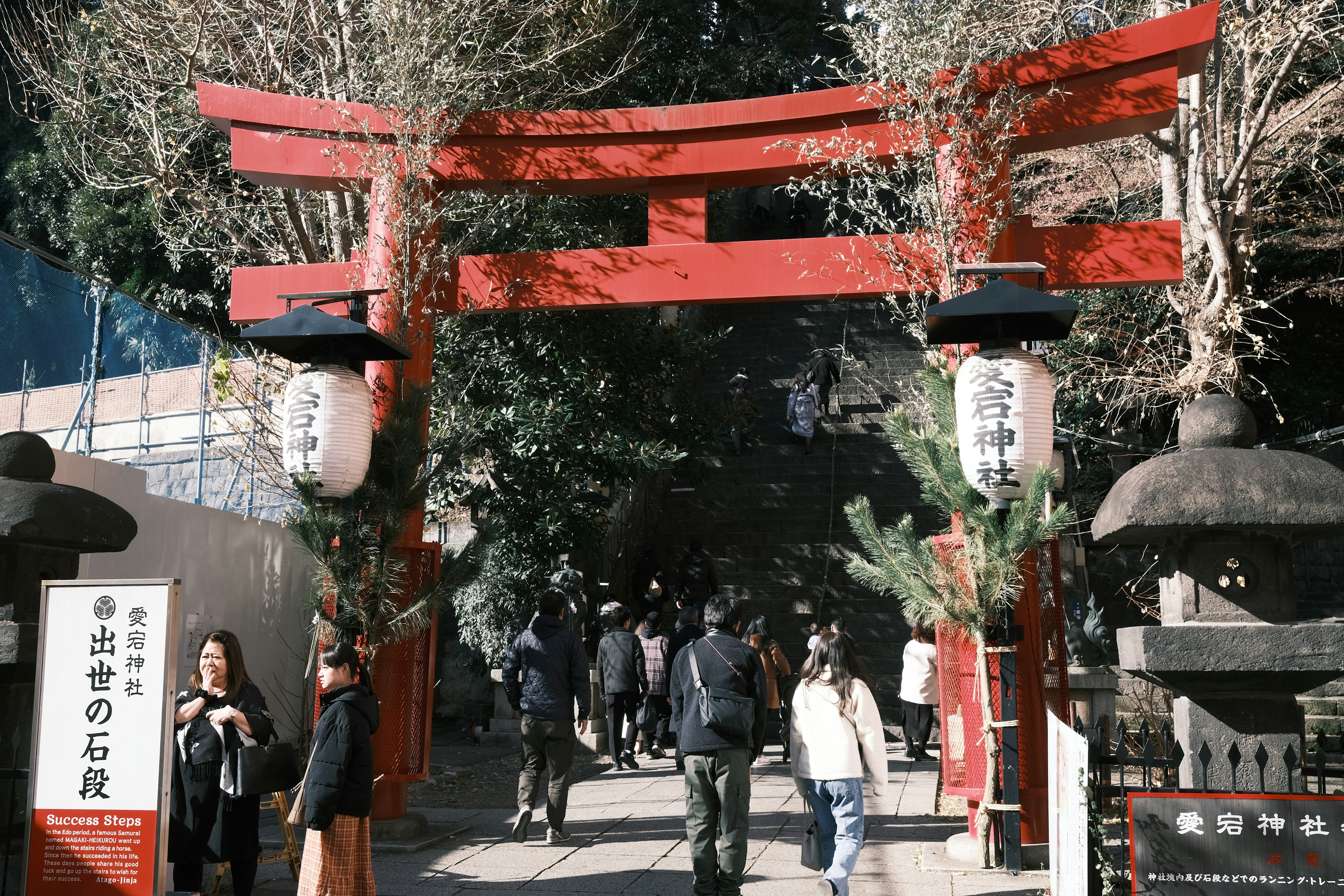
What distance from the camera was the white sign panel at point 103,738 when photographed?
480 centimetres

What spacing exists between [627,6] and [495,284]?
11.5 metres

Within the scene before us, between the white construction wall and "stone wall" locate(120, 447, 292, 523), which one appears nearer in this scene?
the white construction wall

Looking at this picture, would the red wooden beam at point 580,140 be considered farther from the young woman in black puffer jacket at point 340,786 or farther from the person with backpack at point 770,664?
the young woman in black puffer jacket at point 340,786

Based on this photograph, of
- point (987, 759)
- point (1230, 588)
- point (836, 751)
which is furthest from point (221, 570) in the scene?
point (1230, 588)

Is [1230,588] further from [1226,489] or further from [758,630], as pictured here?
[758,630]

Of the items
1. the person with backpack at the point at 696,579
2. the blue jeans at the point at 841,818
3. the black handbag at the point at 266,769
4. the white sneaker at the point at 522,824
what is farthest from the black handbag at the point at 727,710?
the person with backpack at the point at 696,579

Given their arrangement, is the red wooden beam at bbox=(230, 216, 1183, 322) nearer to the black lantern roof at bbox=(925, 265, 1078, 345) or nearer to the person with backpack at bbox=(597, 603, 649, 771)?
the black lantern roof at bbox=(925, 265, 1078, 345)

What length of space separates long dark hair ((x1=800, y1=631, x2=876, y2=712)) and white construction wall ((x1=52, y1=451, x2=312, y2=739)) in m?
3.74

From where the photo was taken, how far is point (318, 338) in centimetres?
718

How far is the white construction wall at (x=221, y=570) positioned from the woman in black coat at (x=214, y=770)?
2.05 metres

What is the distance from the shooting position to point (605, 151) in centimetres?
870

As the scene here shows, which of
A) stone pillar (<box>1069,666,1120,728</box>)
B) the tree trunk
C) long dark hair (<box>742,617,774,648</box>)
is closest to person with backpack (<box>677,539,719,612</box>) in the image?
long dark hair (<box>742,617,774,648</box>)

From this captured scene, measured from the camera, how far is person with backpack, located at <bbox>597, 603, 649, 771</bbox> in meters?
10.9

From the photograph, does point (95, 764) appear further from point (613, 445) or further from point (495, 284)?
point (613, 445)
